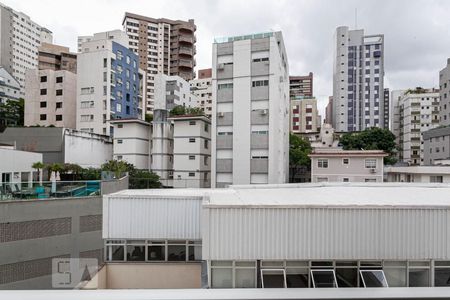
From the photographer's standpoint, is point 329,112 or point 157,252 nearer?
point 157,252

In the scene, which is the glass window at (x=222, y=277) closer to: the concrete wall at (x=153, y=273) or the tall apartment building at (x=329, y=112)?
the concrete wall at (x=153, y=273)

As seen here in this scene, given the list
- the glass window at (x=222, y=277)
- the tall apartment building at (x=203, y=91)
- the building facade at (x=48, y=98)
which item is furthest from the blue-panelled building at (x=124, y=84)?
the glass window at (x=222, y=277)

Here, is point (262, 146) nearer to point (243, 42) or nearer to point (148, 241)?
point (243, 42)

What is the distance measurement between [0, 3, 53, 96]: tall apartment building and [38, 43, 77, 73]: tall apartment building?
15.9ft

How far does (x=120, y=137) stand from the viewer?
15383 millimetres

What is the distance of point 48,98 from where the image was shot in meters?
18.5

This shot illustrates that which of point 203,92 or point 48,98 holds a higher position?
point 203,92

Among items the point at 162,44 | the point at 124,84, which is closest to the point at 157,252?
the point at 124,84

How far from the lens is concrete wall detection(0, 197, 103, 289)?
5762mm

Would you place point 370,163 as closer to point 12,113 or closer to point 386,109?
point 12,113

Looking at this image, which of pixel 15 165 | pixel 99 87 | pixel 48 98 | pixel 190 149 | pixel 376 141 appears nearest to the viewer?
pixel 15 165

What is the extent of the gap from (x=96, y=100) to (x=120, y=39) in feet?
24.4

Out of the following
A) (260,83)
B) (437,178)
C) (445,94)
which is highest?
(445,94)

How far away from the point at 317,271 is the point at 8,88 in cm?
3178
